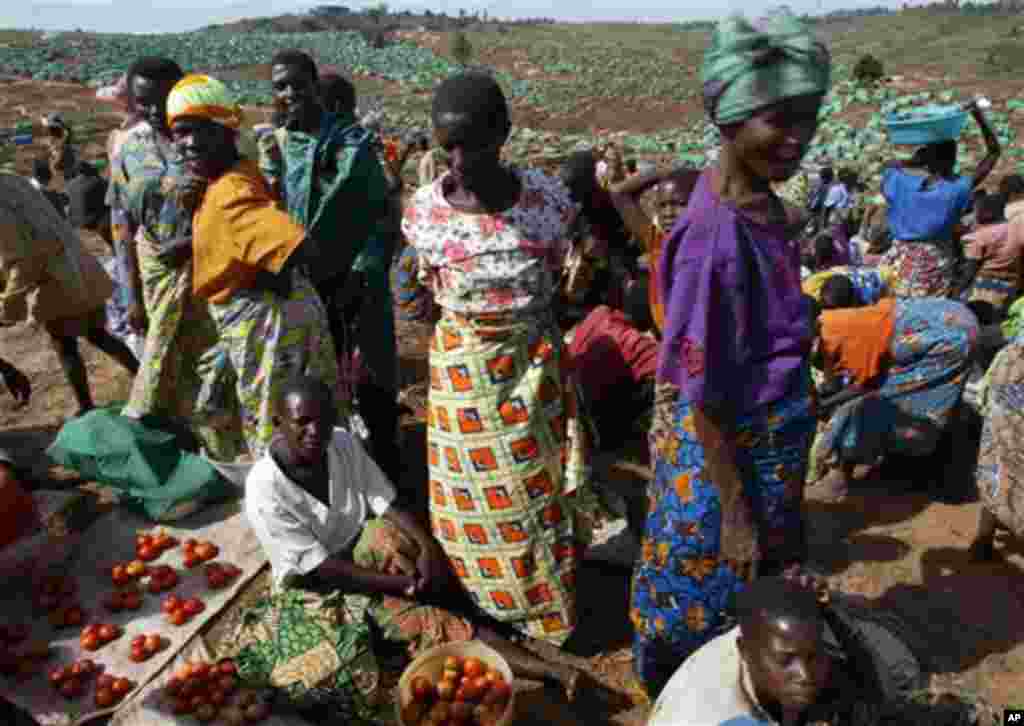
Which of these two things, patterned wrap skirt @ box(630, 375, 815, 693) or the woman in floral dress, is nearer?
patterned wrap skirt @ box(630, 375, 815, 693)

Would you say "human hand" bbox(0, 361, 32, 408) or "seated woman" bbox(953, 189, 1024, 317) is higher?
"seated woman" bbox(953, 189, 1024, 317)

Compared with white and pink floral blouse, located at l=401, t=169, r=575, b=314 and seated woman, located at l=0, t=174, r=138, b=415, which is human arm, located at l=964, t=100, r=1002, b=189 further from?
seated woman, located at l=0, t=174, r=138, b=415

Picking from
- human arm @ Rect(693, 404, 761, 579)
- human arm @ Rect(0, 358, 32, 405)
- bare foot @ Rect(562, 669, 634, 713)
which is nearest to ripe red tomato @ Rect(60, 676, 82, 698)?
bare foot @ Rect(562, 669, 634, 713)

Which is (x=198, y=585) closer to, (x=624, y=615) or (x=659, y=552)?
(x=624, y=615)

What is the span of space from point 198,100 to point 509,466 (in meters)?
1.78

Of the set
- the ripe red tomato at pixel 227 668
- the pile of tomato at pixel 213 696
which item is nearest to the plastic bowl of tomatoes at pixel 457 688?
the pile of tomato at pixel 213 696

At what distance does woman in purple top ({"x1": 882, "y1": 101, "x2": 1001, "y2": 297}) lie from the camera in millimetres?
4742

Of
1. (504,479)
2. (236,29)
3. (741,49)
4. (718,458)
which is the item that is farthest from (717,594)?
(236,29)

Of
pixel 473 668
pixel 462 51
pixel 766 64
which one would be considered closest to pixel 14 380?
pixel 473 668

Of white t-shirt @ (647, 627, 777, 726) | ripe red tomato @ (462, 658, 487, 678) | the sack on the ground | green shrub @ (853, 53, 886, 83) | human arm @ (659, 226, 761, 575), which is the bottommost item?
ripe red tomato @ (462, 658, 487, 678)

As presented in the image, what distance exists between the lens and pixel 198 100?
2.90 metres

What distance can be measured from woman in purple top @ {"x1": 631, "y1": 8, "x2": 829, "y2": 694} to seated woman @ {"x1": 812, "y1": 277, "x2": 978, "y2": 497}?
1.84 meters

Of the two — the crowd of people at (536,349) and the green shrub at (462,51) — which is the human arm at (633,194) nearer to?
the crowd of people at (536,349)

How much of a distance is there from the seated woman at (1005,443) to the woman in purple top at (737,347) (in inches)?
52.0
